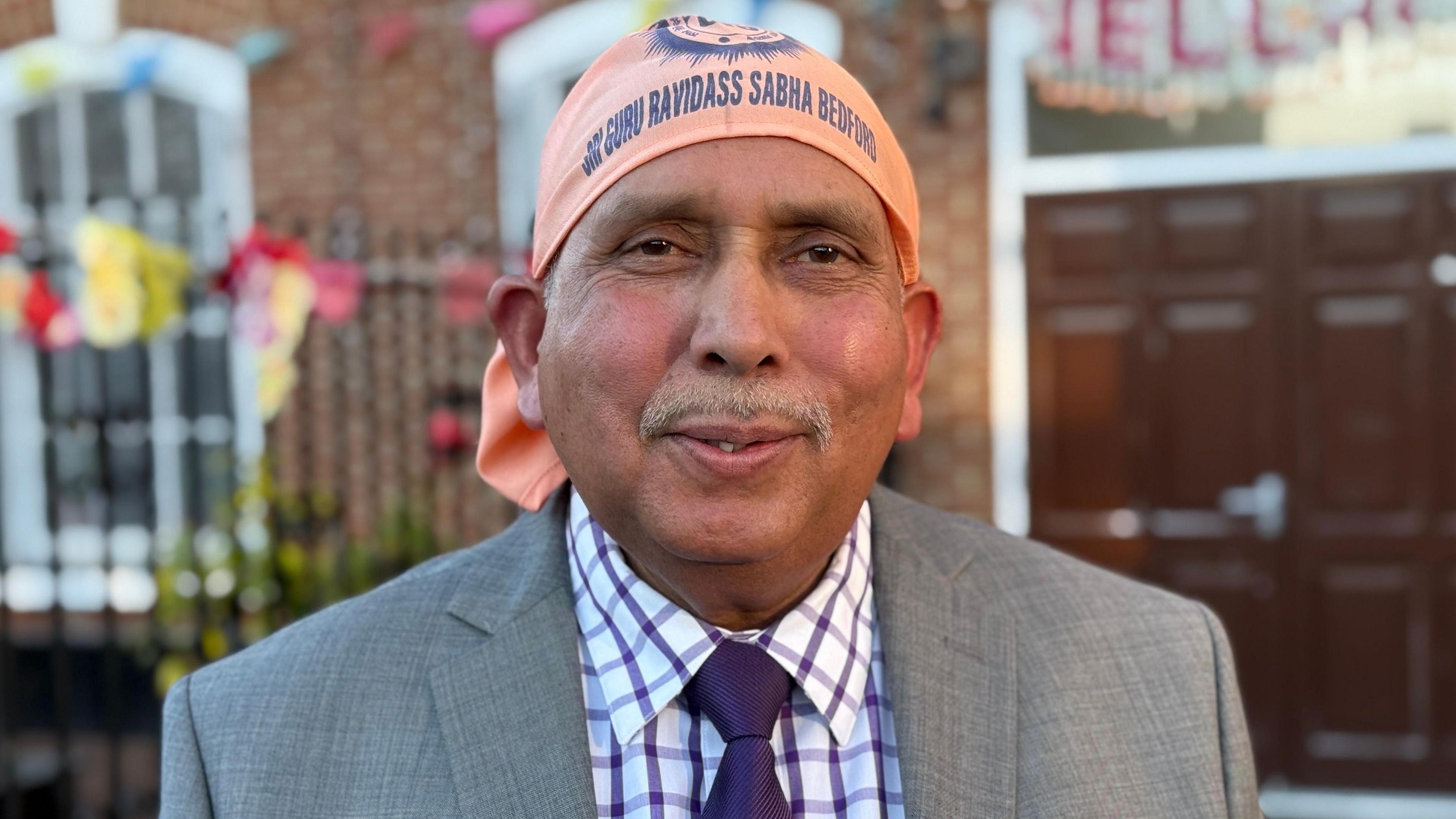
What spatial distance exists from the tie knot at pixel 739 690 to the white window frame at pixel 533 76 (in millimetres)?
4373

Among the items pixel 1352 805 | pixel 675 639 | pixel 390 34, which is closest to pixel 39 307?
pixel 390 34

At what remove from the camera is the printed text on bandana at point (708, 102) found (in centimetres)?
125

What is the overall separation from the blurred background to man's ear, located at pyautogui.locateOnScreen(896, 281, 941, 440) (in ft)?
10.3

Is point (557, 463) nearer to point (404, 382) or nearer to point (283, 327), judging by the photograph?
point (283, 327)

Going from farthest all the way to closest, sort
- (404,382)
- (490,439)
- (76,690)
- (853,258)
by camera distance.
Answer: (76,690) < (404,382) < (490,439) < (853,258)

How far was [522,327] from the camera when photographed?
143 cm

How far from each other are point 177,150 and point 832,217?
19.6 ft

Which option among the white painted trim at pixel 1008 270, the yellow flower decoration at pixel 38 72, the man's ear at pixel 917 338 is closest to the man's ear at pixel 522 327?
the man's ear at pixel 917 338

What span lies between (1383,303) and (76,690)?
6.42 m

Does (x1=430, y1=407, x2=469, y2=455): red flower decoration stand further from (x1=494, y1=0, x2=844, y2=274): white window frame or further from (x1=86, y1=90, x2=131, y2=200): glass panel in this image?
(x1=86, y1=90, x2=131, y2=200): glass panel

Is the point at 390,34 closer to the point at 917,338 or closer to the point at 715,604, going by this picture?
the point at 917,338

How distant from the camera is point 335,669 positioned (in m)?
1.39

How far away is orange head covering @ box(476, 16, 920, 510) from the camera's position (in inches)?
49.3

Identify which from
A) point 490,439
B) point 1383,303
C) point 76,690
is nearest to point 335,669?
point 490,439
